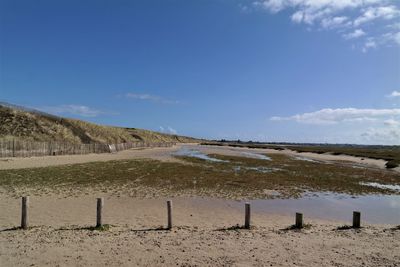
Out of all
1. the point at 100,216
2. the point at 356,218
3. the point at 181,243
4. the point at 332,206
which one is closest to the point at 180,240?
the point at 181,243

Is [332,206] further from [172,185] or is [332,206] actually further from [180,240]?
[180,240]

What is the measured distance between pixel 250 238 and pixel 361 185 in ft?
74.2

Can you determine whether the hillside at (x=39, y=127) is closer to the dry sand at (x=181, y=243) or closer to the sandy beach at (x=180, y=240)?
the sandy beach at (x=180, y=240)

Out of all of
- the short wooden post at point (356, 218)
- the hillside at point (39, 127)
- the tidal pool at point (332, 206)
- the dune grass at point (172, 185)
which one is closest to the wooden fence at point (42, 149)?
the hillside at point (39, 127)

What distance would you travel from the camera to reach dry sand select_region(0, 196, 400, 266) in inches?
407

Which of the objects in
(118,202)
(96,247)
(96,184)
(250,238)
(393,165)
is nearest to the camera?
(96,247)

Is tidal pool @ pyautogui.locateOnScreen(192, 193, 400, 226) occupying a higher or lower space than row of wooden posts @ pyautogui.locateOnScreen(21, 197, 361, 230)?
lower

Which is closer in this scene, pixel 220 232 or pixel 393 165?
pixel 220 232

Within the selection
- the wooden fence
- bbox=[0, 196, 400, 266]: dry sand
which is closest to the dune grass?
bbox=[0, 196, 400, 266]: dry sand

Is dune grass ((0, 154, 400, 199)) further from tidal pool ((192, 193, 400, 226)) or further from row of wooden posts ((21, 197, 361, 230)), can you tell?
row of wooden posts ((21, 197, 361, 230))

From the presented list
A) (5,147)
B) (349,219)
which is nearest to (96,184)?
(349,219)

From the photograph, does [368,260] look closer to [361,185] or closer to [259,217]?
[259,217]

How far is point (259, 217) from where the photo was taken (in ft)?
58.3

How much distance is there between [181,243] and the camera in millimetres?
11852
